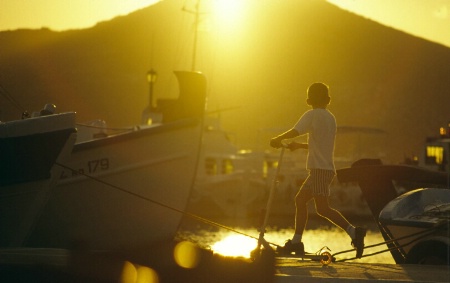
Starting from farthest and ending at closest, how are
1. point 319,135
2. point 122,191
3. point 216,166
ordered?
point 216,166 → point 122,191 → point 319,135

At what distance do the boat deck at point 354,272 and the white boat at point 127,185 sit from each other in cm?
641

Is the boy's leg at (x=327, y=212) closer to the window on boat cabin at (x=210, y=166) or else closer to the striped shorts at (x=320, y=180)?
the striped shorts at (x=320, y=180)

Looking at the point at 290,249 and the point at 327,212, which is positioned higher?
the point at 327,212

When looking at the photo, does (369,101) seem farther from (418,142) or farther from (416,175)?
(416,175)

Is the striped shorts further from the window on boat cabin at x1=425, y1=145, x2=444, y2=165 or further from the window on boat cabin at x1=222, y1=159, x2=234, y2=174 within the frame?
the window on boat cabin at x1=222, y1=159, x2=234, y2=174

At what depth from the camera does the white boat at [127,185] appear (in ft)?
58.7

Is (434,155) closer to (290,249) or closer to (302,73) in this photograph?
(290,249)

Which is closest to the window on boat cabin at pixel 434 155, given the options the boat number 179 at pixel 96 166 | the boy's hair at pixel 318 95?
the boat number 179 at pixel 96 166

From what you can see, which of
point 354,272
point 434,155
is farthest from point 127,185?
point 434,155

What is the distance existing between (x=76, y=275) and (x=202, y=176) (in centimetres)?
3448

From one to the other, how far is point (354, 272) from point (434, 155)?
33.5m

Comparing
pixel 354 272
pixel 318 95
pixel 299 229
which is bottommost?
pixel 354 272

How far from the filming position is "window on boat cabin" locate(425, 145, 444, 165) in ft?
138

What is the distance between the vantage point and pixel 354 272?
975cm
